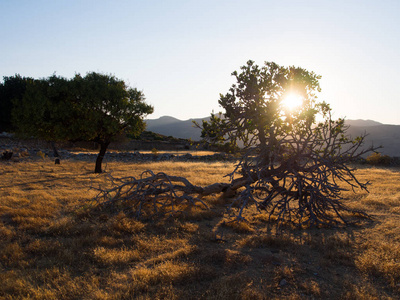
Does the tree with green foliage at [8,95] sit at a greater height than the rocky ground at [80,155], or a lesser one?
greater

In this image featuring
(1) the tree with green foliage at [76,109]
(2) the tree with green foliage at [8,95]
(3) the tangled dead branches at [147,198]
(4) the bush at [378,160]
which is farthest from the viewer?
(2) the tree with green foliage at [8,95]

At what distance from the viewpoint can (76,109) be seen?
20453 millimetres

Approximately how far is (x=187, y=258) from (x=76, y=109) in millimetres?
18041

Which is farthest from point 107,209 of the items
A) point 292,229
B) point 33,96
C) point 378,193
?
point 33,96

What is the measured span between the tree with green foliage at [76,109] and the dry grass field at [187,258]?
38.4 feet

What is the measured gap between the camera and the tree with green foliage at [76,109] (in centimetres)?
1983

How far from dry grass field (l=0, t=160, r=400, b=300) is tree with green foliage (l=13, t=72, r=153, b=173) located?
38.4 ft

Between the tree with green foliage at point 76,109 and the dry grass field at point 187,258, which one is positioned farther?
the tree with green foliage at point 76,109

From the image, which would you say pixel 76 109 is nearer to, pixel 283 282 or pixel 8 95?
→ pixel 283 282

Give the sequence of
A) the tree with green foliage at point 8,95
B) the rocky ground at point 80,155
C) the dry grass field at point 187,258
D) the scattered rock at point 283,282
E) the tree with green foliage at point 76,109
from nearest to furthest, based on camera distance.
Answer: the dry grass field at point 187,258
the scattered rock at point 283,282
the tree with green foliage at point 76,109
the rocky ground at point 80,155
the tree with green foliage at point 8,95

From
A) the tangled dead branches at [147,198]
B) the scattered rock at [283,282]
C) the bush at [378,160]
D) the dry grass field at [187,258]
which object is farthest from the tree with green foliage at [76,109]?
the bush at [378,160]

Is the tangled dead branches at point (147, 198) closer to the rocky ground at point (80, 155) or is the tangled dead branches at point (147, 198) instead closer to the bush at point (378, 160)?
the rocky ground at point (80, 155)

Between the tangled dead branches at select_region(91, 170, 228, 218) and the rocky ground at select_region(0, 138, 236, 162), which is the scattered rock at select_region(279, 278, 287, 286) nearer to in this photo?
the tangled dead branches at select_region(91, 170, 228, 218)

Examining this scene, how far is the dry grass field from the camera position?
4.68 m
